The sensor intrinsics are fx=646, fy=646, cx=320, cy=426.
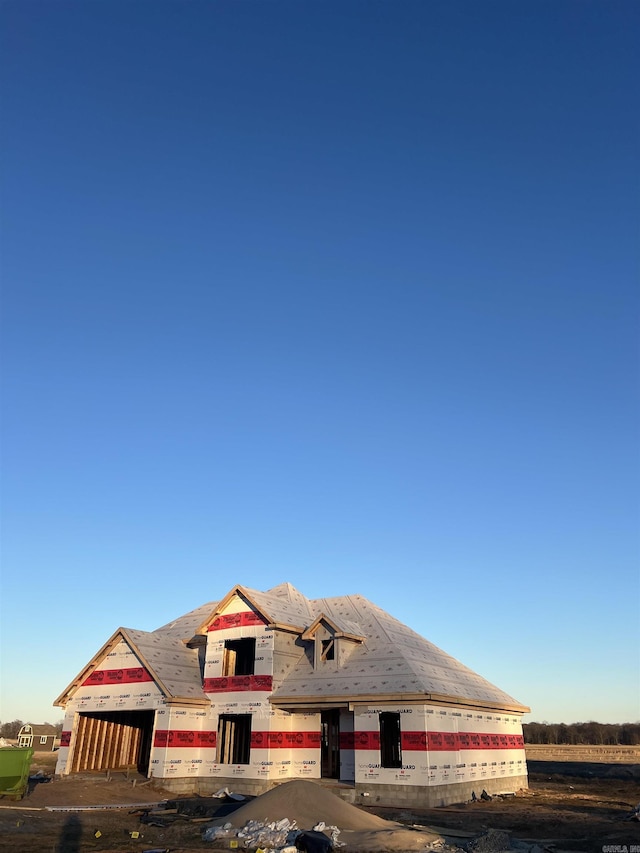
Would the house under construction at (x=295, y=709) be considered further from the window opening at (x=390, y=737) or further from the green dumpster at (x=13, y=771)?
the green dumpster at (x=13, y=771)

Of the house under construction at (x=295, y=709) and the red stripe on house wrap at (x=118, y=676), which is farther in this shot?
the red stripe on house wrap at (x=118, y=676)

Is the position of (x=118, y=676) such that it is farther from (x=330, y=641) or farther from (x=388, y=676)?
(x=388, y=676)

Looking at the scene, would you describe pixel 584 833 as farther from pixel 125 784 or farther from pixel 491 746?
pixel 125 784

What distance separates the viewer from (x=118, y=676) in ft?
103

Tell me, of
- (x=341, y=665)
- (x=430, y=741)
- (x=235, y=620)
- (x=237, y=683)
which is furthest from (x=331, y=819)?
(x=235, y=620)

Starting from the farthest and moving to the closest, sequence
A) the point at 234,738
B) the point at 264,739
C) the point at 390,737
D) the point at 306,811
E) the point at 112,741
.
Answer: the point at 112,741, the point at 234,738, the point at 264,739, the point at 390,737, the point at 306,811

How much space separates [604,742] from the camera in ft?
341

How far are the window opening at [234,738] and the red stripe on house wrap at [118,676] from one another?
13.5ft

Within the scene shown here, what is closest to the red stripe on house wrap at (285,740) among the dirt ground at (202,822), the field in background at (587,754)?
the dirt ground at (202,822)

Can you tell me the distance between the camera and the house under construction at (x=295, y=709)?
82.2ft

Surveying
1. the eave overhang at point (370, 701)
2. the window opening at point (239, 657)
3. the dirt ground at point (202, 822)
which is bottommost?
the dirt ground at point (202, 822)

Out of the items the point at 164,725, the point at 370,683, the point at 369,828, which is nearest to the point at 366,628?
the point at 370,683

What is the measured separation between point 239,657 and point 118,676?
5.87m

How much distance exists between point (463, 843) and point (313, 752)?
14.0 meters
